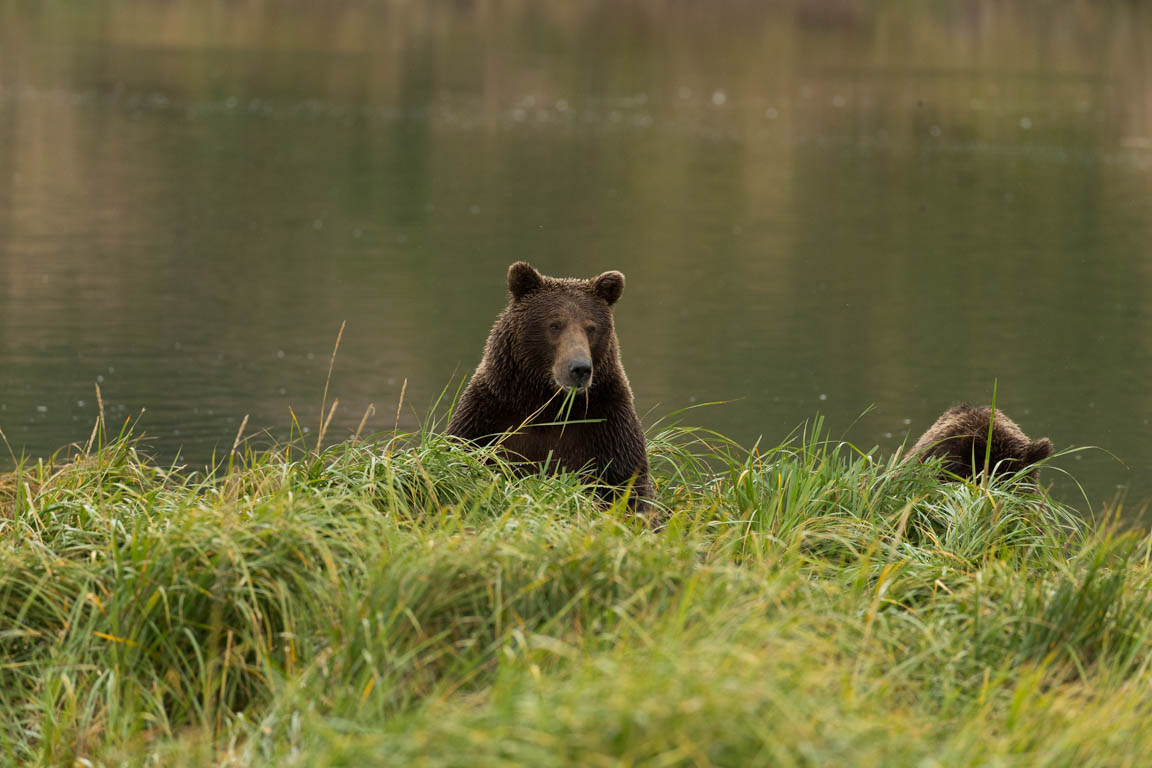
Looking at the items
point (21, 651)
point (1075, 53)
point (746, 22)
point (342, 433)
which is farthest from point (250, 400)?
point (746, 22)

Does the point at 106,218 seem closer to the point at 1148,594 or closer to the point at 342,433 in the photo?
the point at 342,433

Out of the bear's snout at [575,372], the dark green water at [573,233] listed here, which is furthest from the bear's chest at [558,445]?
the dark green water at [573,233]

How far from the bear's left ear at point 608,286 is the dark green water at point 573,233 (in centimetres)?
335

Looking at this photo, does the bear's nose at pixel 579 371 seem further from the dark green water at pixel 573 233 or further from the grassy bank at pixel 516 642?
the dark green water at pixel 573 233

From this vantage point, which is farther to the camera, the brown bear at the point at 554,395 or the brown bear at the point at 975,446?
the brown bear at the point at 975,446

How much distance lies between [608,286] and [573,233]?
19029 millimetres

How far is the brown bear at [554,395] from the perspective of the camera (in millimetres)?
7285

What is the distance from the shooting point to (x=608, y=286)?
7.59 metres

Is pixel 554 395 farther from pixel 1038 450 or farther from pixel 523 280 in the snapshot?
pixel 1038 450

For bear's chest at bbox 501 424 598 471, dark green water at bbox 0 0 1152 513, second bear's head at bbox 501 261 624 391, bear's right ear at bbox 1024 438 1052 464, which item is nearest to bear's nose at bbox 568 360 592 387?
second bear's head at bbox 501 261 624 391

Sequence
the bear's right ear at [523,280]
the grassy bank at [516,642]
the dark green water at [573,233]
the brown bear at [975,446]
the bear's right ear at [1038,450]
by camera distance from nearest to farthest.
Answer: the grassy bank at [516,642] → the bear's right ear at [523,280] → the bear's right ear at [1038,450] → the brown bear at [975,446] → the dark green water at [573,233]

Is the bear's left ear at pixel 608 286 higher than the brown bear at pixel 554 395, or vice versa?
the bear's left ear at pixel 608 286

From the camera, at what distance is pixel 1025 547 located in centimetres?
739

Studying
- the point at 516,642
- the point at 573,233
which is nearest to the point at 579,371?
the point at 516,642
